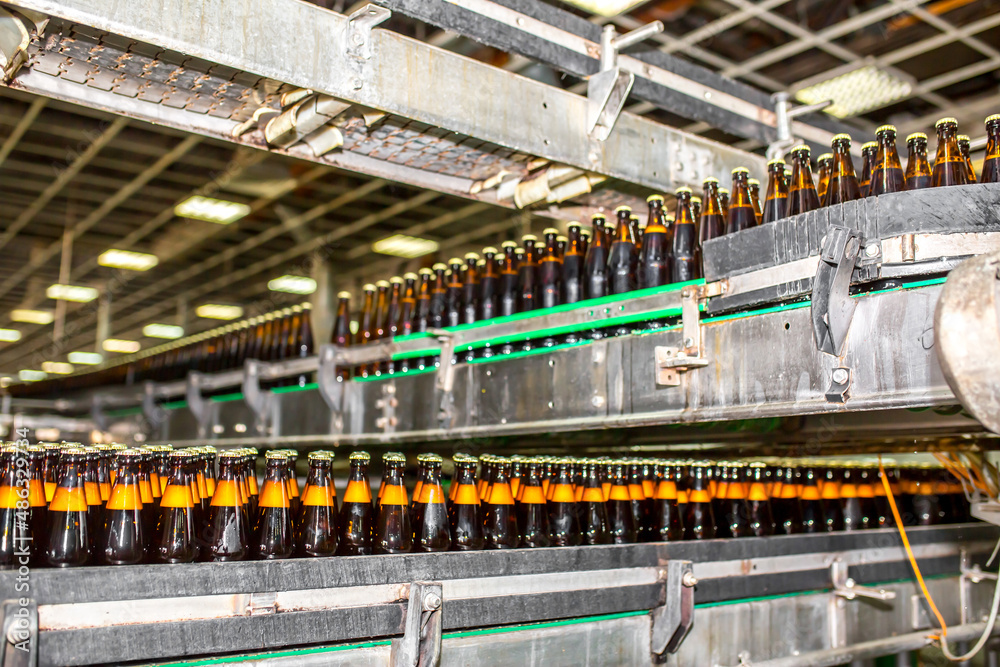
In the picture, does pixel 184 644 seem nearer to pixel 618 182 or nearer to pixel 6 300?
pixel 618 182

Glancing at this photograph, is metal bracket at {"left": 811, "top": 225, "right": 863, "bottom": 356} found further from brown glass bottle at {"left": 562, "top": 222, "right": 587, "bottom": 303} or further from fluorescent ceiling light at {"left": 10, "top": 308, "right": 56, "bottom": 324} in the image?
fluorescent ceiling light at {"left": 10, "top": 308, "right": 56, "bottom": 324}

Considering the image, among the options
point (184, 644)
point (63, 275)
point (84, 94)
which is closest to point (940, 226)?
point (184, 644)

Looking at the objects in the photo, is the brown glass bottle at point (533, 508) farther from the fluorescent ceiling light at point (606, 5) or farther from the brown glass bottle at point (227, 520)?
the fluorescent ceiling light at point (606, 5)

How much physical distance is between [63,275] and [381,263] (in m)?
4.49

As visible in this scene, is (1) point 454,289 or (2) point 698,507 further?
(1) point 454,289

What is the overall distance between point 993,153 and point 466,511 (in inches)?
72.3

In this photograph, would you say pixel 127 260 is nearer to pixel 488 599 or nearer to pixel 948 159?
pixel 488 599

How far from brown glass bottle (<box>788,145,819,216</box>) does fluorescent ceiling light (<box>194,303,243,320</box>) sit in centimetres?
1388

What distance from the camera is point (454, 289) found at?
4.33 metres

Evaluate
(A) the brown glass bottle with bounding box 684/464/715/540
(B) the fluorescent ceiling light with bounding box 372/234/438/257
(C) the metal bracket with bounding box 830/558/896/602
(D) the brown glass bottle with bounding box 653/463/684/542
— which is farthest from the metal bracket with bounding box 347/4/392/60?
(B) the fluorescent ceiling light with bounding box 372/234/438/257

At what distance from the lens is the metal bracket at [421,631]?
6.33 ft

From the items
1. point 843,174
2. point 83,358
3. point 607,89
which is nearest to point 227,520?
point 607,89

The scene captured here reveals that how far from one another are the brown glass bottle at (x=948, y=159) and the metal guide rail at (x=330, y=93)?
92 cm

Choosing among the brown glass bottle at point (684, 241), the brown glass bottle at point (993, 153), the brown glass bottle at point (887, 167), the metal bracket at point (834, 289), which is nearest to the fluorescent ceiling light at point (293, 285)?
the brown glass bottle at point (684, 241)
